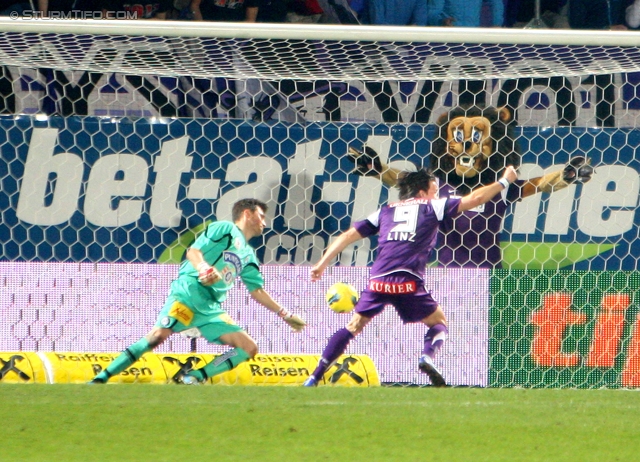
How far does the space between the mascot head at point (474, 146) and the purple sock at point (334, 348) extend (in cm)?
154

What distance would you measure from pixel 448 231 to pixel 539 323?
98cm

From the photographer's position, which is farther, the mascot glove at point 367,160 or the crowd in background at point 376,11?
the crowd in background at point 376,11

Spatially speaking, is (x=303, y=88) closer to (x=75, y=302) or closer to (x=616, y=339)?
(x=75, y=302)

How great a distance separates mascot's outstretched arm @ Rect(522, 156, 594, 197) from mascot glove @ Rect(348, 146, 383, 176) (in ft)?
3.40

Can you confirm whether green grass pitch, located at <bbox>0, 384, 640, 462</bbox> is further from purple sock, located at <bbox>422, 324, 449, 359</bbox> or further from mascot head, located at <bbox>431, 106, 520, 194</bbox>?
mascot head, located at <bbox>431, 106, 520, 194</bbox>

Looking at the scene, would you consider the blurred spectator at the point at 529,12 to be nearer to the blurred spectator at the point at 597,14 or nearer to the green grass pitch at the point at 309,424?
the blurred spectator at the point at 597,14

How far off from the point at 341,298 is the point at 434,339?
1.98ft

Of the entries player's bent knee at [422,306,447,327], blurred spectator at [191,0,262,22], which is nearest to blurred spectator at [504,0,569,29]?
blurred spectator at [191,0,262,22]

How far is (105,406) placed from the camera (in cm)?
480

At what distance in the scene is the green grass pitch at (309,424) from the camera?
383 cm

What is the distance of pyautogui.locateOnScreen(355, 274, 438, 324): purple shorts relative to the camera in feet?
20.3

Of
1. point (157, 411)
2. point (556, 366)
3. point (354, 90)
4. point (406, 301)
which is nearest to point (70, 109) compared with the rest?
point (354, 90)

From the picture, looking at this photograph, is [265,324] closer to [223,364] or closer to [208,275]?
[223,364]

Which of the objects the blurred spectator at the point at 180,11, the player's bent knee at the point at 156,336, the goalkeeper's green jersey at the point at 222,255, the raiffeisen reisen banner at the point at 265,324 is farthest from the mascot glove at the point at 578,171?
the blurred spectator at the point at 180,11
